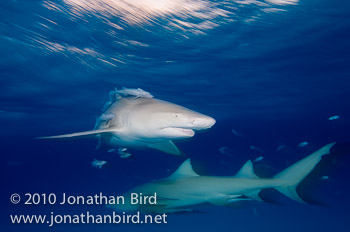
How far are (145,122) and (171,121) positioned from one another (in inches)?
30.5

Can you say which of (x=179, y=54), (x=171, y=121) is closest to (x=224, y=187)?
(x=171, y=121)

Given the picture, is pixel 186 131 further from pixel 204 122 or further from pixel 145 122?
pixel 145 122

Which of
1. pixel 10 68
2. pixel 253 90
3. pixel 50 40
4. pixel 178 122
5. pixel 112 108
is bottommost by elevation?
pixel 178 122

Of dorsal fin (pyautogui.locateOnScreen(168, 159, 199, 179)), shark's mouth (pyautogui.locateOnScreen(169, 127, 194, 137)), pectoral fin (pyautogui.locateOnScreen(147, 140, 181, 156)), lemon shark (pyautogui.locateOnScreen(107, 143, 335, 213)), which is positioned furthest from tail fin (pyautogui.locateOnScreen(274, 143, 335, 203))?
pectoral fin (pyautogui.locateOnScreen(147, 140, 181, 156))

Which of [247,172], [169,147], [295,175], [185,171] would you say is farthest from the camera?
[169,147]

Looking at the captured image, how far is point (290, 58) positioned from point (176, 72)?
6511 millimetres

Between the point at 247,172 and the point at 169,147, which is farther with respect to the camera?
the point at 169,147

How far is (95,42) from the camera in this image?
11797 mm

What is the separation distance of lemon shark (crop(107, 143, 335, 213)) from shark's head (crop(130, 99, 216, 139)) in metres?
1.24

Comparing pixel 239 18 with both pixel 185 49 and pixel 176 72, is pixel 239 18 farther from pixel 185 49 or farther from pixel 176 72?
pixel 176 72

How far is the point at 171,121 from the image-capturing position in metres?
5.42

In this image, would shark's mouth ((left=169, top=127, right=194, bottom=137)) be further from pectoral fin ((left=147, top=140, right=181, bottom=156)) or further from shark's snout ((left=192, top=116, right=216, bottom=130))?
pectoral fin ((left=147, top=140, right=181, bottom=156))

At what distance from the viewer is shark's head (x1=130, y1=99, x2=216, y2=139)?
198 inches

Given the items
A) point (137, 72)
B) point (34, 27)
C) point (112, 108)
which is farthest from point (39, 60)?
point (112, 108)
